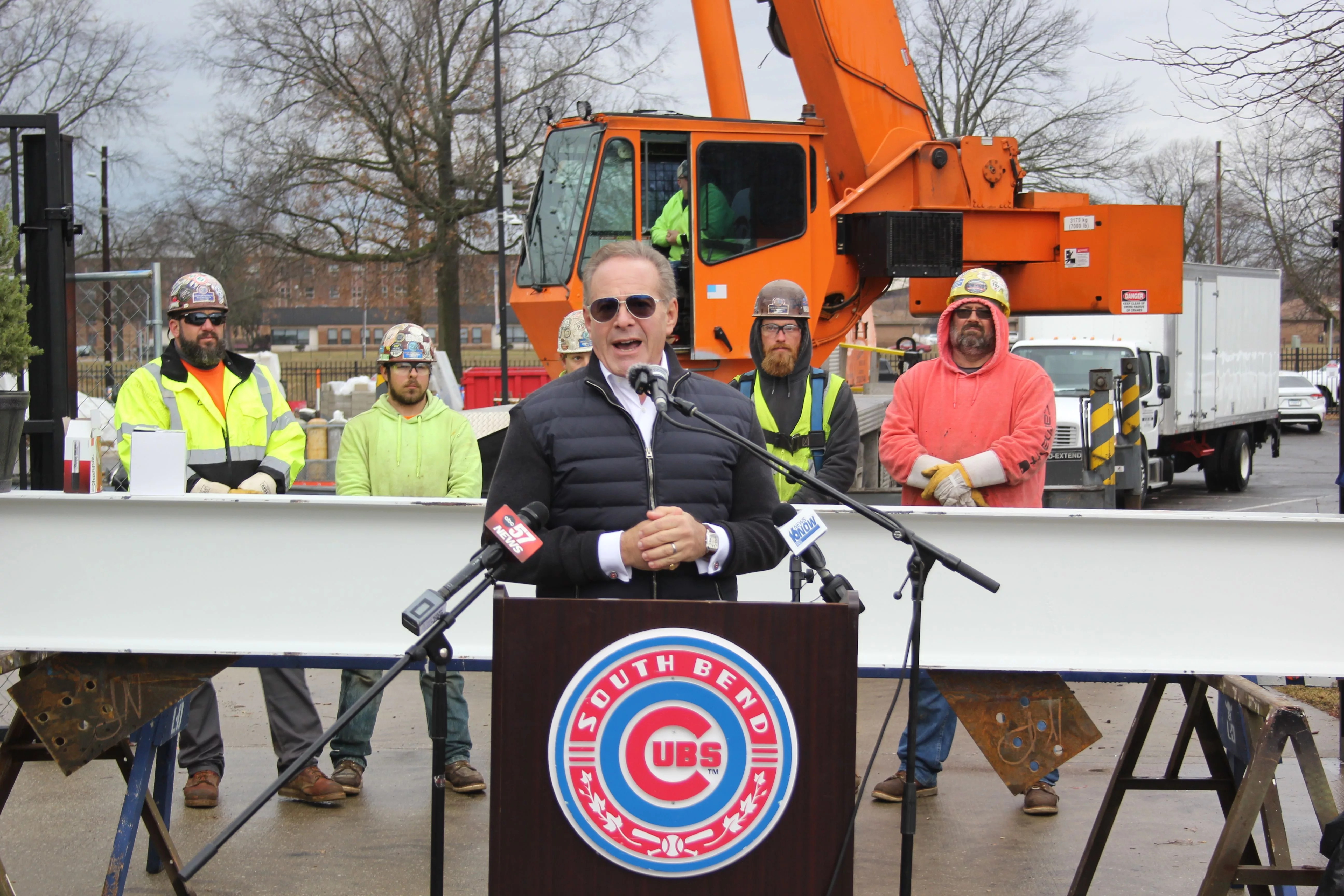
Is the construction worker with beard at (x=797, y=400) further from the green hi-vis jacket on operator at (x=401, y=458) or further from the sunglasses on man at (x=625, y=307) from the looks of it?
the sunglasses on man at (x=625, y=307)

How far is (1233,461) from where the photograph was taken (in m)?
19.8

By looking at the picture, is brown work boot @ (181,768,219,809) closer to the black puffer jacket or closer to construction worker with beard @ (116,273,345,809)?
construction worker with beard @ (116,273,345,809)

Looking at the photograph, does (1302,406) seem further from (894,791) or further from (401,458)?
(401,458)

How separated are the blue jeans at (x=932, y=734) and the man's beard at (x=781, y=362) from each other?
1.56 m

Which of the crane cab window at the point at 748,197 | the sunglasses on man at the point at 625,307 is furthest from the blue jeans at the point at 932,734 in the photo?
the crane cab window at the point at 748,197

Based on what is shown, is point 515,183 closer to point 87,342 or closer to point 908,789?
point 87,342

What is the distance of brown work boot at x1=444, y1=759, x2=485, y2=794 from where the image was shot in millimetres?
5578

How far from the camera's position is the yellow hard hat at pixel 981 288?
547 centimetres

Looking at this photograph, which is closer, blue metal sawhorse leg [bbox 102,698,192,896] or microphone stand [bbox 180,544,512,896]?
microphone stand [bbox 180,544,512,896]

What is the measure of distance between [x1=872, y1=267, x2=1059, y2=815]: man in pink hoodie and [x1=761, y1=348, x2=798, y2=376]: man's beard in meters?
0.57

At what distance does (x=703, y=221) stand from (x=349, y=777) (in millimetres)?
5359

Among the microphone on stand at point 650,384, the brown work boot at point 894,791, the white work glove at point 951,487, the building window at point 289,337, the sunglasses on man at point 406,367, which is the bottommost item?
the brown work boot at point 894,791

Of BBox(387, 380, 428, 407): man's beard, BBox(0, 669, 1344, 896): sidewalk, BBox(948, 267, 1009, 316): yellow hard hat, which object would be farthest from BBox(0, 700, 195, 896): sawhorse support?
BBox(948, 267, 1009, 316): yellow hard hat

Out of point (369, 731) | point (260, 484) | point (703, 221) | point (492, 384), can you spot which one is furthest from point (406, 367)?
point (492, 384)
